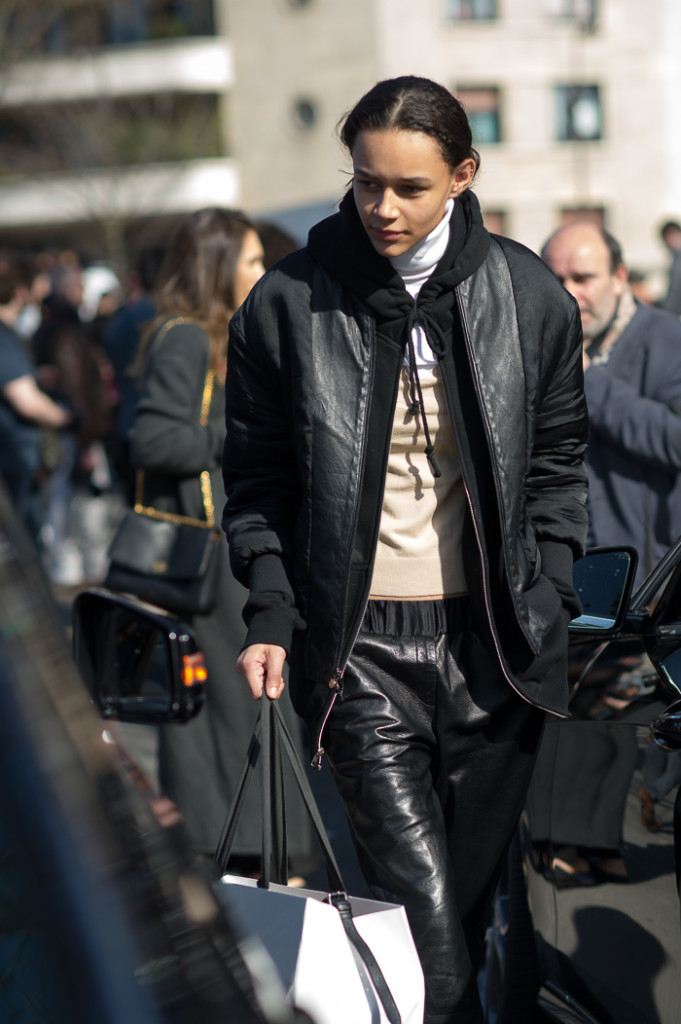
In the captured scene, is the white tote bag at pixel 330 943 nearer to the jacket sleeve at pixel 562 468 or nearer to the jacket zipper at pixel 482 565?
the jacket zipper at pixel 482 565

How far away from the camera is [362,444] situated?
2.65m

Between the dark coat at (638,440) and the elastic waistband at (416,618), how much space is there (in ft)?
5.99

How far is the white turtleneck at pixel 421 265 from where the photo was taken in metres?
2.71

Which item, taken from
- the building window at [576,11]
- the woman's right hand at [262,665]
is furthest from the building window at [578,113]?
the woman's right hand at [262,665]

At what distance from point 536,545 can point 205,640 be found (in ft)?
6.37

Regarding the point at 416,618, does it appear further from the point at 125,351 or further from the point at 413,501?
the point at 125,351

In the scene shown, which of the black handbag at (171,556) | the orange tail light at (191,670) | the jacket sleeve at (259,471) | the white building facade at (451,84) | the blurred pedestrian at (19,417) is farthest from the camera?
the white building facade at (451,84)

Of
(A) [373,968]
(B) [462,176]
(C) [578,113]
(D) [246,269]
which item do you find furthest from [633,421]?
(C) [578,113]

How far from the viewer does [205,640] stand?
15.0 feet

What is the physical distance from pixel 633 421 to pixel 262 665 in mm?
2136

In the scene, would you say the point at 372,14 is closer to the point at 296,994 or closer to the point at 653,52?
the point at 653,52

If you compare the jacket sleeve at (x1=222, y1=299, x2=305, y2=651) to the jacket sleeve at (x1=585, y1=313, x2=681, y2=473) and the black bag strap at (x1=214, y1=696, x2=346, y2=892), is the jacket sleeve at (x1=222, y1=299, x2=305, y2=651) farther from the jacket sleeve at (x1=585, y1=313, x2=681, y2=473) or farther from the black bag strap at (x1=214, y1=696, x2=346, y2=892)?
the jacket sleeve at (x1=585, y1=313, x2=681, y2=473)

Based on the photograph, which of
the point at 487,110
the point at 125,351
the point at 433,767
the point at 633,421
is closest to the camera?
the point at 433,767

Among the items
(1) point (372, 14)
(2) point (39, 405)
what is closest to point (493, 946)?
(2) point (39, 405)
